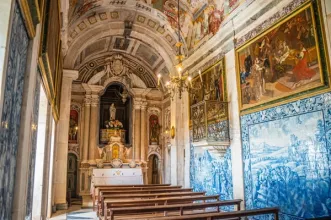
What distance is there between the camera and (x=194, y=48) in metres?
10.2

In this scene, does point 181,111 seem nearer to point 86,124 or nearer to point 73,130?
point 86,124

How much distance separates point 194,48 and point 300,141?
232 inches

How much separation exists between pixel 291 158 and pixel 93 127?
11.0 meters

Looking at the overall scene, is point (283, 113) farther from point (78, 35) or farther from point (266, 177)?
point (78, 35)

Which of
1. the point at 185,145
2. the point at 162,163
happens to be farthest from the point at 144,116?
the point at 185,145

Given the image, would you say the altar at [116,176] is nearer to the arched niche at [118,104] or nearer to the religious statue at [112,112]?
the arched niche at [118,104]

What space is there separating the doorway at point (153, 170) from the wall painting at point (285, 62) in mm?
9548

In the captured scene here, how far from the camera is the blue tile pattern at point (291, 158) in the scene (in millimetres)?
4809

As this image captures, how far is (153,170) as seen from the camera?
52.2 feet

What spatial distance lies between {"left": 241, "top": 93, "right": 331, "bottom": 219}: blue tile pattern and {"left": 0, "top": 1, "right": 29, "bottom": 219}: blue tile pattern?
4.78m

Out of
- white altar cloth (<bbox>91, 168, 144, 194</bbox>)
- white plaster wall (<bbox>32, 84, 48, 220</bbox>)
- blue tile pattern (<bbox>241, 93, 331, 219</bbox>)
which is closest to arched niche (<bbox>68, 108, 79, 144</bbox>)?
white altar cloth (<bbox>91, 168, 144, 194</bbox>)

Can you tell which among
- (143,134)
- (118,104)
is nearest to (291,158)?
(143,134)

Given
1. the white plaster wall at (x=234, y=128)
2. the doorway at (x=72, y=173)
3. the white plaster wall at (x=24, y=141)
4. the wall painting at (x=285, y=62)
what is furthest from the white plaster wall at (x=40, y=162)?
the doorway at (x=72, y=173)

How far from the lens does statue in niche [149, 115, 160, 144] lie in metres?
15.8
